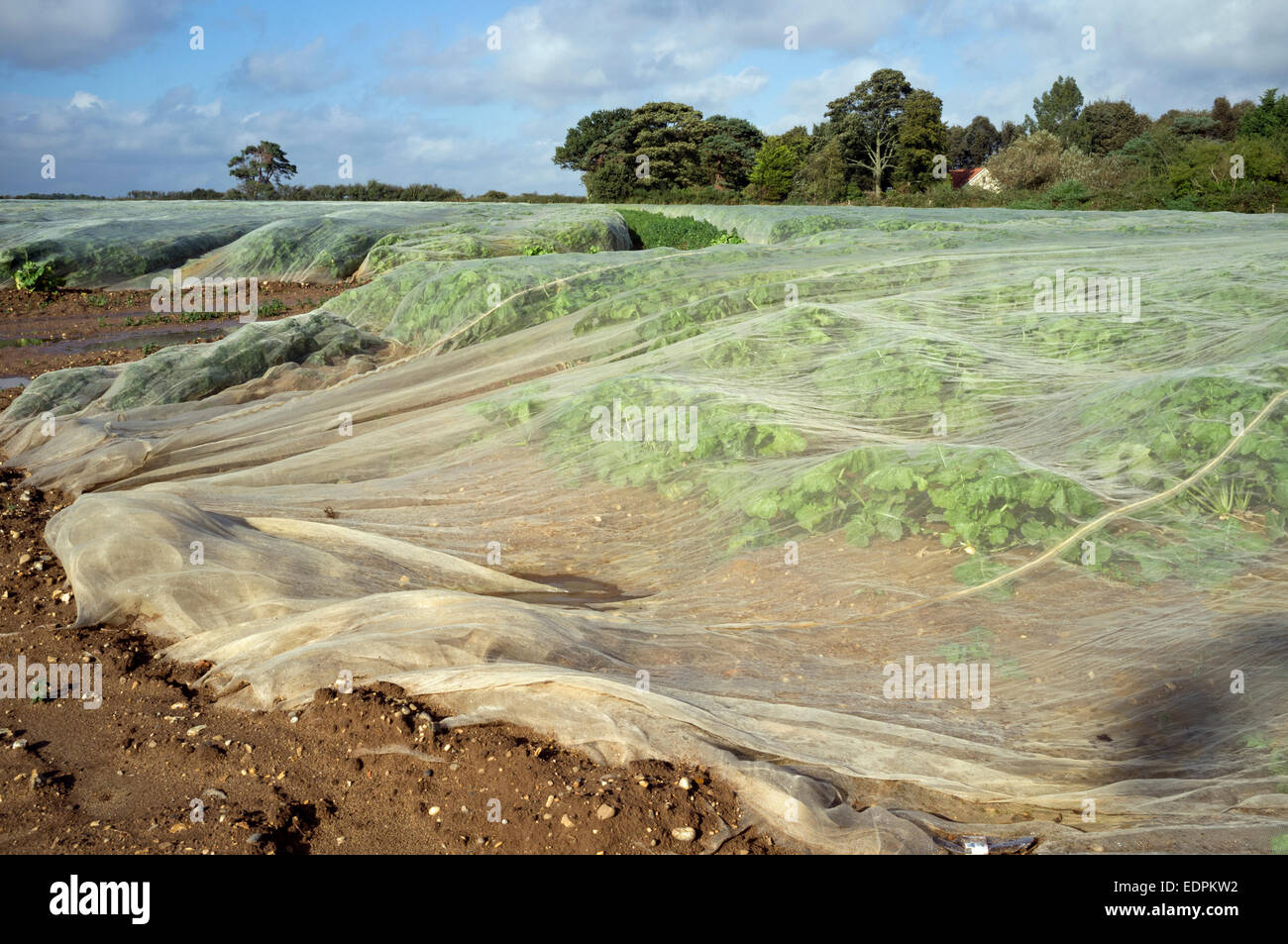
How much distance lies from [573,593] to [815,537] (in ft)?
4.13

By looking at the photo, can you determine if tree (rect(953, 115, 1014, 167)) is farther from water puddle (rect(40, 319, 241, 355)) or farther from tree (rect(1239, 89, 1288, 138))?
water puddle (rect(40, 319, 241, 355))

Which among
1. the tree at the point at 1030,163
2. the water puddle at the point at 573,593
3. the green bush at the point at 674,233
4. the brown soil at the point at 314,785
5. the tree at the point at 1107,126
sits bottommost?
the brown soil at the point at 314,785

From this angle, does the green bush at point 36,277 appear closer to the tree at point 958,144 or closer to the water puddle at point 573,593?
the water puddle at point 573,593

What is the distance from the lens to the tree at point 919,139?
41.6 m

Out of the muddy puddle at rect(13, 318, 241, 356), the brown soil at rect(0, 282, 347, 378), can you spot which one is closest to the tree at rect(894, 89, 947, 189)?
the brown soil at rect(0, 282, 347, 378)

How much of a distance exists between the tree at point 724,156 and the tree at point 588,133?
222 inches

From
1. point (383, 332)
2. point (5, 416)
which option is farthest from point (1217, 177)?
point (5, 416)

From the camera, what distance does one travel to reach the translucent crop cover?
3039 millimetres

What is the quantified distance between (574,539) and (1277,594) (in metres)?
3.29

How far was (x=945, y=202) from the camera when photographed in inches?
1243

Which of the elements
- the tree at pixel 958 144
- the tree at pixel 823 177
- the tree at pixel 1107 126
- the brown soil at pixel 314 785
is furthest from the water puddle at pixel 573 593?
the tree at pixel 958 144

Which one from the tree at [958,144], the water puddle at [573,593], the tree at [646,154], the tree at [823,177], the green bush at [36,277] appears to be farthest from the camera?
the tree at [958,144]

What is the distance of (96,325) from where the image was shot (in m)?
13.4

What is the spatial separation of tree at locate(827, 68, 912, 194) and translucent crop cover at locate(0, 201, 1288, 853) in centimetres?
3837
